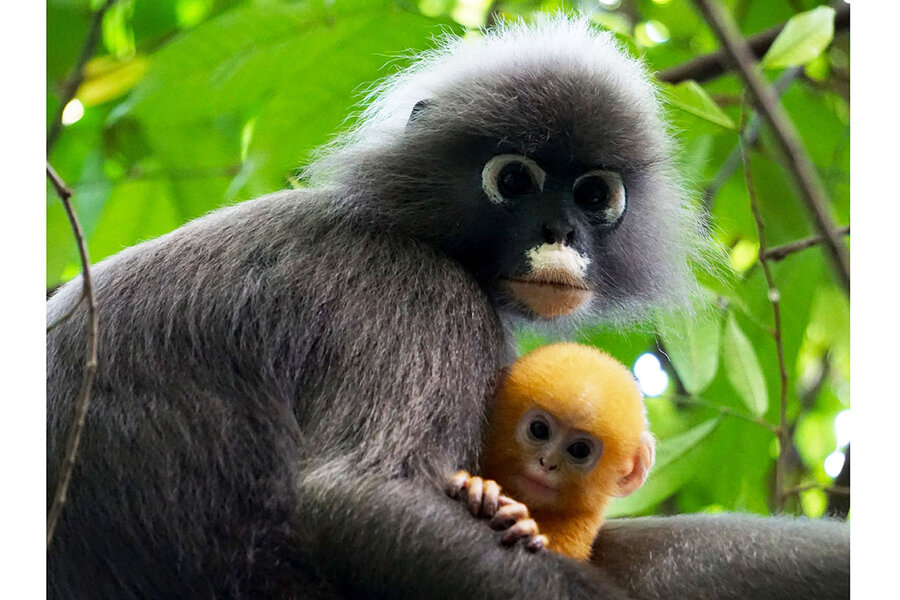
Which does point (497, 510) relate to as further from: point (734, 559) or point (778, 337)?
point (778, 337)

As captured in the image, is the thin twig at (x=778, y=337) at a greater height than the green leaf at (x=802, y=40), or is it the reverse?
the green leaf at (x=802, y=40)

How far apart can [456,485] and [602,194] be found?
0.84 meters

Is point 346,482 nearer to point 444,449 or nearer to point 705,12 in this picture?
point 444,449

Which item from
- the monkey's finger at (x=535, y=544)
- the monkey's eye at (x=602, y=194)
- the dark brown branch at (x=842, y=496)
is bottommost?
the dark brown branch at (x=842, y=496)

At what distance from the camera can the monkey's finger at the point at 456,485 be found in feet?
7.64

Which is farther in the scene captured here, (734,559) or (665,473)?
(665,473)

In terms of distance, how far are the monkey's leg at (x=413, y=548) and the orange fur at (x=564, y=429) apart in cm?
27

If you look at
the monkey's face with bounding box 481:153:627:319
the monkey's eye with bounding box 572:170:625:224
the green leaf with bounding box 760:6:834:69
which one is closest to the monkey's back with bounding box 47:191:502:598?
the monkey's face with bounding box 481:153:627:319

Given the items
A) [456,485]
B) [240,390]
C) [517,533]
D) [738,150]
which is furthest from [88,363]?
[738,150]

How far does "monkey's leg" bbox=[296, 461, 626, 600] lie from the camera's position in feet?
7.34

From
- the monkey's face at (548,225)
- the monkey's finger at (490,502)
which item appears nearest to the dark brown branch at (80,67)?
the monkey's face at (548,225)

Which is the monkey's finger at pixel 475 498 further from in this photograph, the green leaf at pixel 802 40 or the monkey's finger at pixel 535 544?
the green leaf at pixel 802 40

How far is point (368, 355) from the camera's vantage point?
98.3 inches
